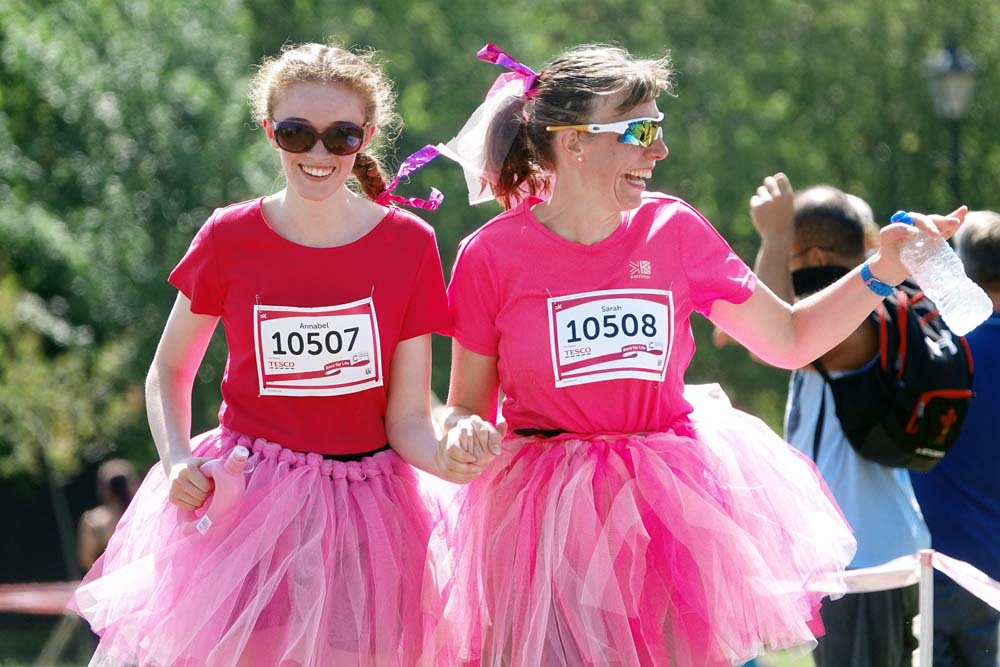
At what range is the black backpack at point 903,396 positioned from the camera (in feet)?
15.2

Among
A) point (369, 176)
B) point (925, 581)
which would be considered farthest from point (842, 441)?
point (369, 176)

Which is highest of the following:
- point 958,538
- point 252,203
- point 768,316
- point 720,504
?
point 252,203

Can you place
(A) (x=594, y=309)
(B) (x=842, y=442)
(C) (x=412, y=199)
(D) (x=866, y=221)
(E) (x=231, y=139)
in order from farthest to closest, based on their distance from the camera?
(E) (x=231, y=139) → (D) (x=866, y=221) → (B) (x=842, y=442) → (C) (x=412, y=199) → (A) (x=594, y=309)

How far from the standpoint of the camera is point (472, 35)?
1814 centimetres

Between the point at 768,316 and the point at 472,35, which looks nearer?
the point at 768,316

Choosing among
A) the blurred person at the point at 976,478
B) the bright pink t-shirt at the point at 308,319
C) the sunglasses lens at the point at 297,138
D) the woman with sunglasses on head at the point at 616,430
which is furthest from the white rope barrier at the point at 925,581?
the sunglasses lens at the point at 297,138

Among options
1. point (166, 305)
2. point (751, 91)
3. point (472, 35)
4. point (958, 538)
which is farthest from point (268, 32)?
point (958, 538)

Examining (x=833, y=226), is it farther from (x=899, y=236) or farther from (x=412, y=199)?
(x=412, y=199)

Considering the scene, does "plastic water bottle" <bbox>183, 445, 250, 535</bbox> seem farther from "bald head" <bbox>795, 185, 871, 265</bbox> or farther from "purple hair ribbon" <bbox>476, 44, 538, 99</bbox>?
"bald head" <bbox>795, 185, 871, 265</bbox>

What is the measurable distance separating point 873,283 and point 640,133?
73 cm

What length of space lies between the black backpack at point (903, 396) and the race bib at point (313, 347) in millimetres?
1863

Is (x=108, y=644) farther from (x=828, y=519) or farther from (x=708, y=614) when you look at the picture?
(x=828, y=519)

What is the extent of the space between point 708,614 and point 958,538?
6.28ft

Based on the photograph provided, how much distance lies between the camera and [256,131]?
16.1 meters
